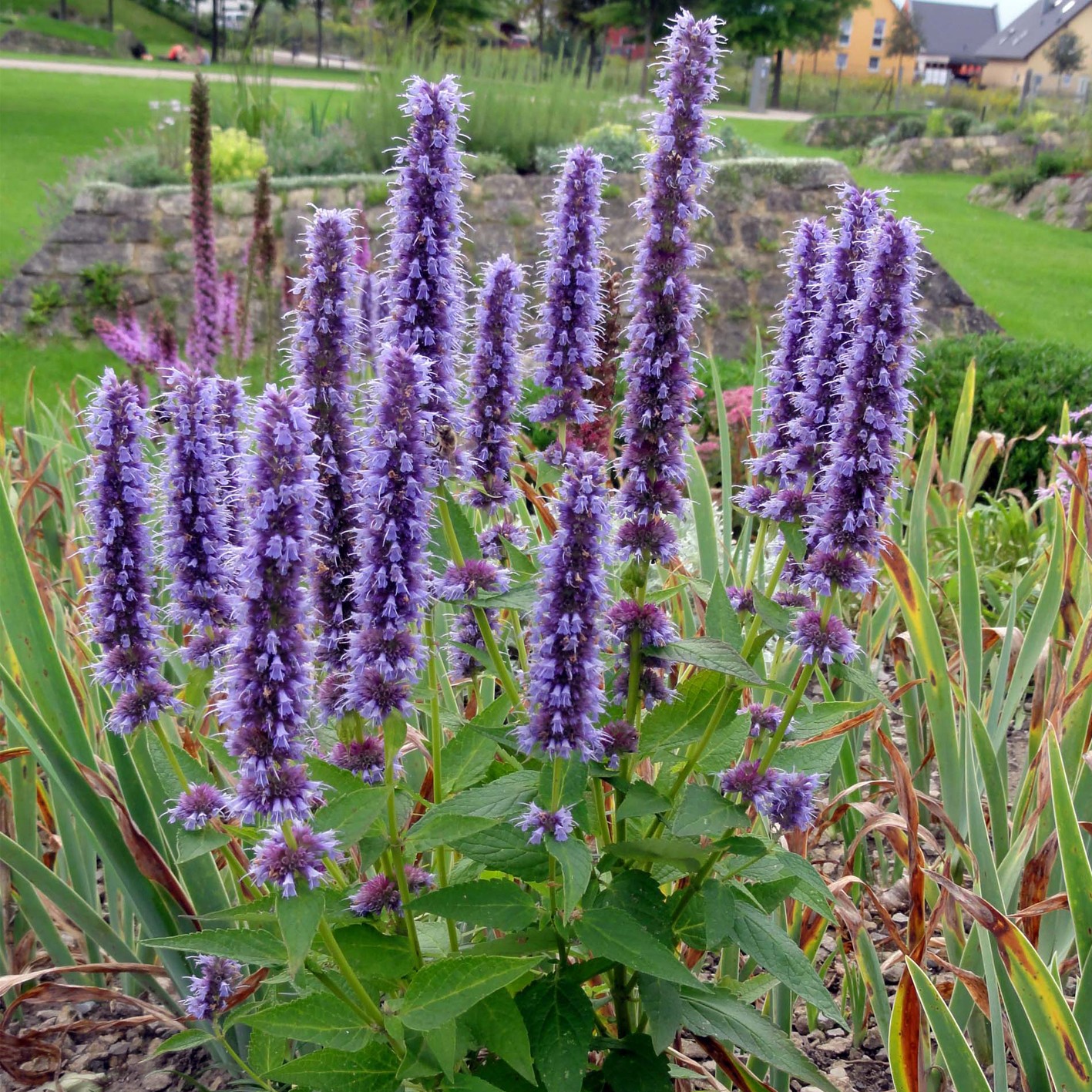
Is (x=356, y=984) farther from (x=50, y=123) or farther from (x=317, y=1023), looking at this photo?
(x=50, y=123)

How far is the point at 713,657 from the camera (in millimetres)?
1605

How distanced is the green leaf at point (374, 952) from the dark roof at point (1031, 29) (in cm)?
8221

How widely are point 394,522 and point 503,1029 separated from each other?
82 centimetres

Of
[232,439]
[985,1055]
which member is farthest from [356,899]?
[985,1055]

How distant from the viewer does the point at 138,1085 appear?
2.53 m

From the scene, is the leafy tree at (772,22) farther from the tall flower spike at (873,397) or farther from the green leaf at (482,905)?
the green leaf at (482,905)

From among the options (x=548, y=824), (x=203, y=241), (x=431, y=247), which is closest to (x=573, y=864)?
(x=548, y=824)

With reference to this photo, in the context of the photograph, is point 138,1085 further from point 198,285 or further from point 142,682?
point 198,285

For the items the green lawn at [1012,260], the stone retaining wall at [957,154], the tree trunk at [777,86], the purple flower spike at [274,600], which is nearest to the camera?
the purple flower spike at [274,600]

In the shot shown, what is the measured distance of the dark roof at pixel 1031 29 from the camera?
71375 mm

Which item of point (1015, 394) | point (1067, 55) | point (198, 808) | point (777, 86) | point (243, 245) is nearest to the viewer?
point (198, 808)

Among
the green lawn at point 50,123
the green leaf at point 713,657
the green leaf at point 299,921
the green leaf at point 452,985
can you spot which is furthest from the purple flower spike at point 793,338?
the green lawn at point 50,123

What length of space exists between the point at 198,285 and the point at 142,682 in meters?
4.50

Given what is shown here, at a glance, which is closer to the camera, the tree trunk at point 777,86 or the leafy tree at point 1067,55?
the tree trunk at point 777,86
